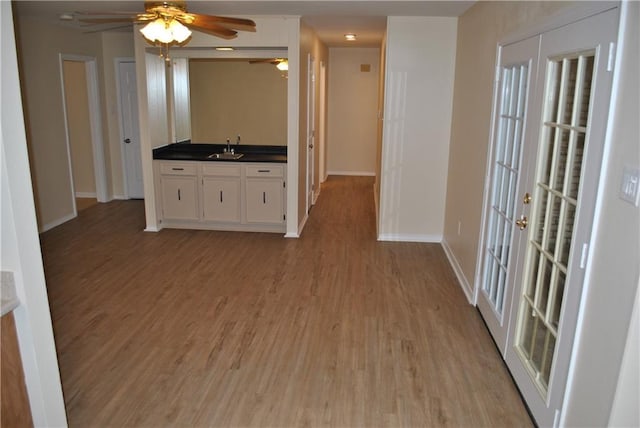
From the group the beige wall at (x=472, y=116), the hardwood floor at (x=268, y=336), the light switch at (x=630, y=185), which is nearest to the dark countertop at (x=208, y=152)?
the hardwood floor at (x=268, y=336)

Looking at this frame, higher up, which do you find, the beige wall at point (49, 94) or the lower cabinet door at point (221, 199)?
the beige wall at point (49, 94)

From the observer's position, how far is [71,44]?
20.1ft

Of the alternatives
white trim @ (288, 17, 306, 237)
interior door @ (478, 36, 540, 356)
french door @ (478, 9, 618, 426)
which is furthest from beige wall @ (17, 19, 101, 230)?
french door @ (478, 9, 618, 426)

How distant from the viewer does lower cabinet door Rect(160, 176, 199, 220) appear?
5.64 meters

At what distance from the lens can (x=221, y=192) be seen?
5.62 m

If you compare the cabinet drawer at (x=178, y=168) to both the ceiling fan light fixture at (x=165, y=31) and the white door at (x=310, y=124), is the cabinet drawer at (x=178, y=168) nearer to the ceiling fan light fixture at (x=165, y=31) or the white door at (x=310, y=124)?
the white door at (x=310, y=124)

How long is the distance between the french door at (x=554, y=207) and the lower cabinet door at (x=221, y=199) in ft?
11.0

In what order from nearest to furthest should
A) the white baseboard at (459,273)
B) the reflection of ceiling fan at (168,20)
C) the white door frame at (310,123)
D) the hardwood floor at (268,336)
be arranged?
the hardwood floor at (268,336), the reflection of ceiling fan at (168,20), the white baseboard at (459,273), the white door frame at (310,123)

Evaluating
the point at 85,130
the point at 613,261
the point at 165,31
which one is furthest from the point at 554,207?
the point at 85,130

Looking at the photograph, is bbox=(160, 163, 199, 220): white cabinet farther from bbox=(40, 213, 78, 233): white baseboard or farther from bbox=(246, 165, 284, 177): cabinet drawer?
bbox=(40, 213, 78, 233): white baseboard

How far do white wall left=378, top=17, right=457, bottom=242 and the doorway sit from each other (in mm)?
4209

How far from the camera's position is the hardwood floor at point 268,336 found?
2.55 meters

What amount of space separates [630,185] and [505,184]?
60.7 inches

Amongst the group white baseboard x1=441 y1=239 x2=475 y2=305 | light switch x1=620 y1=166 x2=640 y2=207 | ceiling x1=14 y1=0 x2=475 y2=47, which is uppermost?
ceiling x1=14 y1=0 x2=475 y2=47
